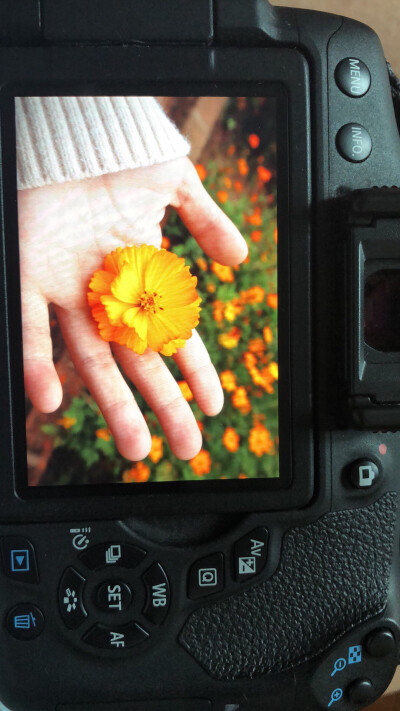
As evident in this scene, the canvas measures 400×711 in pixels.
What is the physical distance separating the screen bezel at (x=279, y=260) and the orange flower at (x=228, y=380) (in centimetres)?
2

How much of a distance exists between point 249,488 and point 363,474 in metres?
0.06

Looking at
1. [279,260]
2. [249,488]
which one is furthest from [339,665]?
[279,260]

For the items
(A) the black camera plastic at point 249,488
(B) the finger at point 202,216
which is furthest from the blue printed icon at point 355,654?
(B) the finger at point 202,216

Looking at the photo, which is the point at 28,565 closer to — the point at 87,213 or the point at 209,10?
the point at 87,213

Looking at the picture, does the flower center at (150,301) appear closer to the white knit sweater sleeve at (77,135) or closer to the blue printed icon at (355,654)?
the white knit sweater sleeve at (77,135)

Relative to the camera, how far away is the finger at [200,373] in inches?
14.4

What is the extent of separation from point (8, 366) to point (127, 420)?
0.22 ft

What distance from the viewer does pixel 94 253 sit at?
358 mm

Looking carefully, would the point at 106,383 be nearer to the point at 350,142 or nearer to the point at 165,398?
the point at 165,398

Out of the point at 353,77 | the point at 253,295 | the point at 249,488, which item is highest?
the point at 353,77

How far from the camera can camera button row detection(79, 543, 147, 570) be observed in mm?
370

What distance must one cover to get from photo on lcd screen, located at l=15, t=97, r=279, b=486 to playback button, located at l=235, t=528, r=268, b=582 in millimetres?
34

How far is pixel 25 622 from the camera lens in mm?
368

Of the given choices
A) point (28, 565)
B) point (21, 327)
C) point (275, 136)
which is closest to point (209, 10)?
point (275, 136)
